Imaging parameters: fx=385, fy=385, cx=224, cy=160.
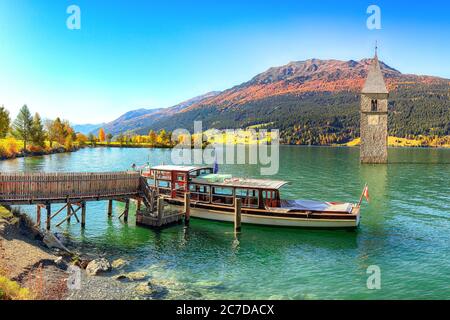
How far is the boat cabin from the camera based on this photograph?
4162cm

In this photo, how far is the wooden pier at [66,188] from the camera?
33.2m

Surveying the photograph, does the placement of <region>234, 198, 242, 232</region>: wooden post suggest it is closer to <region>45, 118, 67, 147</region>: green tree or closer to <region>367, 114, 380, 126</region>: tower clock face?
<region>367, 114, 380, 126</region>: tower clock face

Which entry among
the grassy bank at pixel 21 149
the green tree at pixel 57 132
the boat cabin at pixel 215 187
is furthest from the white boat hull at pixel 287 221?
the green tree at pixel 57 132

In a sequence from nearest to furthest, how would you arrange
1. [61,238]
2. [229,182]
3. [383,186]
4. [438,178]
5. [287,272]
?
[287,272] → [61,238] → [229,182] → [383,186] → [438,178]

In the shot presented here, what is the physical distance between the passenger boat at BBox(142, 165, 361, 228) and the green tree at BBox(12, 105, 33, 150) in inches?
4104

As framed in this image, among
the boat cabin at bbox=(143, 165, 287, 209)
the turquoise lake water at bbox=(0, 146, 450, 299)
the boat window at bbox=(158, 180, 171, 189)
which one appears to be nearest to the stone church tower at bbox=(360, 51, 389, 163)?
the turquoise lake water at bbox=(0, 146, 450, 299)

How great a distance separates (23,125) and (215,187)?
4389 inches

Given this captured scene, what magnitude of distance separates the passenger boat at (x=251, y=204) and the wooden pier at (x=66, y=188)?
5565mm

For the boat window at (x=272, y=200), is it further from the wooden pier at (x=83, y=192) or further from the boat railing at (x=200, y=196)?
the boat railing at (x=200, y=196)

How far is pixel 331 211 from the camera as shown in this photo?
40.2 m
